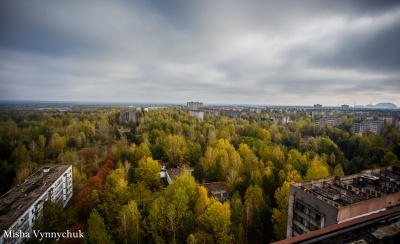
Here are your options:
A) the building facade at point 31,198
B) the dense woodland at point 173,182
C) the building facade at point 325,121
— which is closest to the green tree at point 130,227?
the dense woodland at point 173,182

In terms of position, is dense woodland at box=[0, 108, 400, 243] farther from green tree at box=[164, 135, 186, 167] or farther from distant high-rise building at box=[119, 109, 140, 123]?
distant high-rise building at box=[119, 109, 140, 123]

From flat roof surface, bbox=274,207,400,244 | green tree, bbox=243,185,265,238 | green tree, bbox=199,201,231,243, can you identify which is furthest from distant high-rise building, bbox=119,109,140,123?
flat roof surface, bbox=274,207,400,244

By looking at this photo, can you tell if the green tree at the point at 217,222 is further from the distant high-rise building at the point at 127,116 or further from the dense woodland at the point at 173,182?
the distant high-rise building at the point at 127,116

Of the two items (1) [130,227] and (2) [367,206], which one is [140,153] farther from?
(2) [367,206]

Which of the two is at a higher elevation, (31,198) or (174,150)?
(174,150)

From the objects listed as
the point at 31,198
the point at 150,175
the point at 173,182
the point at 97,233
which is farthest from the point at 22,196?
the point at 173,182

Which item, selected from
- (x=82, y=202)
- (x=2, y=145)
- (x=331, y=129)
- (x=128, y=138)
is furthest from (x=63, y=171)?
(x=331, y=129)
